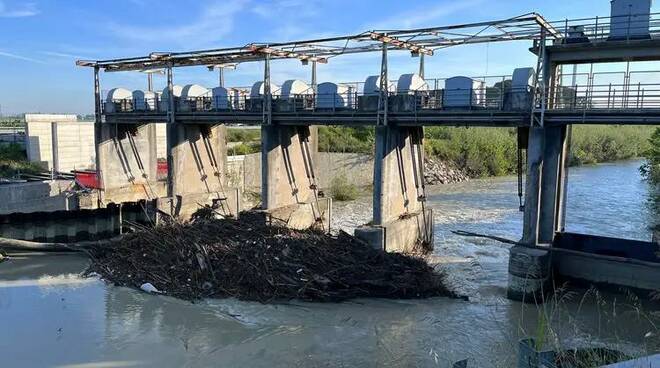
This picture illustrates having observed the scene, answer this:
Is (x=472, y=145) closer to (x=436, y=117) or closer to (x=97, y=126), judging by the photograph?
(x=436, y=117)

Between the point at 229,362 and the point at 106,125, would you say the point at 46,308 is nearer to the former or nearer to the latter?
the point at 229,362

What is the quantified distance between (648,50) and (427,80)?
23.6 ft

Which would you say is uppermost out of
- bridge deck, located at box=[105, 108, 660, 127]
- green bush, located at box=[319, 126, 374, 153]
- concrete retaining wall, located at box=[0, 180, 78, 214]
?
bridge deck, located at box=[105, 108, 660, 127]

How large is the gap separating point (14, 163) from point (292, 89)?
20.7 metres

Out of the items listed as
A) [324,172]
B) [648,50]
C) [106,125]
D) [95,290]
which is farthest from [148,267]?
[324,172]

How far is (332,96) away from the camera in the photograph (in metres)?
20.3

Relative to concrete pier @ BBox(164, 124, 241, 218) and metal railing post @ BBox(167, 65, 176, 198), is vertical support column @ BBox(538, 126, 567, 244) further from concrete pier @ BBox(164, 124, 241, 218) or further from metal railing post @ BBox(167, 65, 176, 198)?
metal railing post @ BBox(167, 65, 176, 198)

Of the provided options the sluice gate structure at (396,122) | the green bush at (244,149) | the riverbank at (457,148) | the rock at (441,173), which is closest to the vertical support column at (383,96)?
the sluice gate structure at (396,122)

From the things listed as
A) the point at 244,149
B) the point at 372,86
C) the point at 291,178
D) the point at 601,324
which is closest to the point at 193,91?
the point at 291,178

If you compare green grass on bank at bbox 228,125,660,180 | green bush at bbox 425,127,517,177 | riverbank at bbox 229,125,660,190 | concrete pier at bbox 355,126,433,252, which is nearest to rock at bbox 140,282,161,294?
concrete pier at bbox 355,126,433,252

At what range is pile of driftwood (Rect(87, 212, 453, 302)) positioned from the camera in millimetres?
15188

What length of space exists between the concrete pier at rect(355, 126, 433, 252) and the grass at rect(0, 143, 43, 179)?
22.0 m

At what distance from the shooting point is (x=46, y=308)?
45.2 feet

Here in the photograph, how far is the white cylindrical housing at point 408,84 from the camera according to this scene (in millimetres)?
18453
